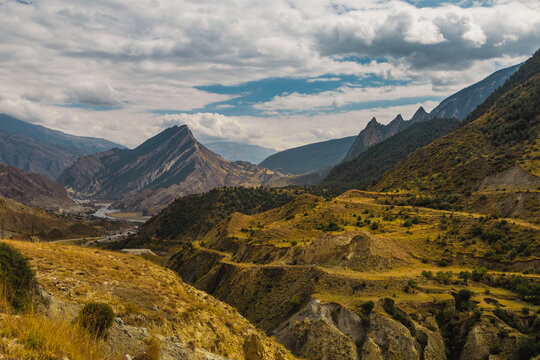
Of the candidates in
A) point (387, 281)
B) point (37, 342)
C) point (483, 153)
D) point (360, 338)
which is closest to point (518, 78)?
point (483, 153)

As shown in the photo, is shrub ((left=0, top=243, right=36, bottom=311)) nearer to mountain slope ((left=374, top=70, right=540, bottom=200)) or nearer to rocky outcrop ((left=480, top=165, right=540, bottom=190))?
rocky outcrop ((left=480, top=165, right=540, bottom=190))

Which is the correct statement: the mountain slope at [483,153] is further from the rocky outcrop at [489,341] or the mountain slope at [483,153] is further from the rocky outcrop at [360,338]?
the rocky outcrop at [360,338]

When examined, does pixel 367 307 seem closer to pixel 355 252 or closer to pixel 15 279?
pixel 355 252

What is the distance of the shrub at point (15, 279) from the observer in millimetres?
13438

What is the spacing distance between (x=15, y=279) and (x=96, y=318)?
395 cm

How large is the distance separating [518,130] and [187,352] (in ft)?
379

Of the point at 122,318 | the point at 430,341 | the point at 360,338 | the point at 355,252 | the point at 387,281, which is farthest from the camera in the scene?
the point at 355,252

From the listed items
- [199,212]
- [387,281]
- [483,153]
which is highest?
[483,153]

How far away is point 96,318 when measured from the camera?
14133 mm

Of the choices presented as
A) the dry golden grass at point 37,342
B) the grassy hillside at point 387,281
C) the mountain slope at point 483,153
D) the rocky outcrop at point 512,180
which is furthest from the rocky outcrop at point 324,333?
the mountain slope at point 483,153

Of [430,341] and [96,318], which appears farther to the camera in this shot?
[430,341]

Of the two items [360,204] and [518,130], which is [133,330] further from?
[518,130]

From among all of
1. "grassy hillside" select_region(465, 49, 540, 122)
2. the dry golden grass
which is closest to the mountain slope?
"grassy hillside" select_region(465, 49, 540, 122)

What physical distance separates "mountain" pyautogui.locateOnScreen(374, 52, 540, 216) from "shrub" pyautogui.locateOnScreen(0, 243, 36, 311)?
71.6 meters
